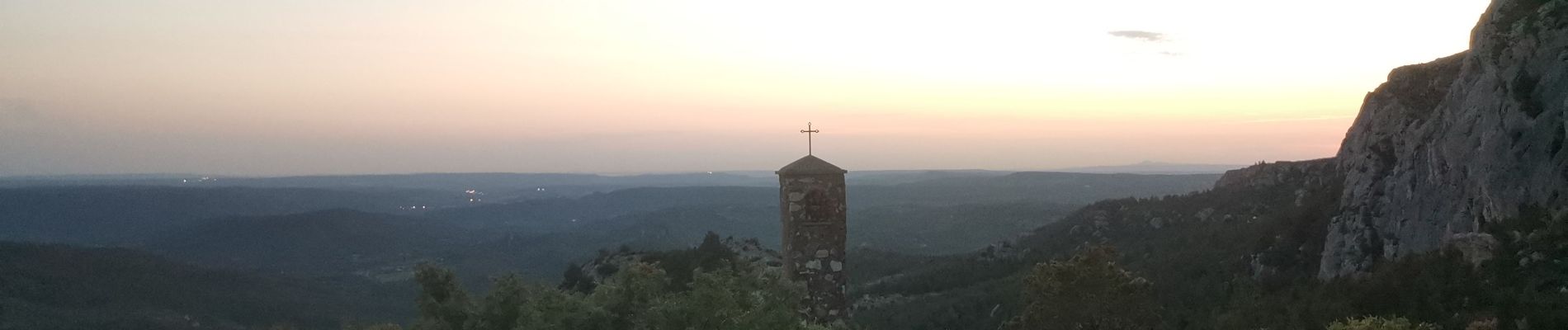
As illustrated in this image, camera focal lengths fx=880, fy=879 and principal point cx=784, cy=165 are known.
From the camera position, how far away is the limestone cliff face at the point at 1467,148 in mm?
16547

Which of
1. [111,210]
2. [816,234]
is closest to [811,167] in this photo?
[816,234]

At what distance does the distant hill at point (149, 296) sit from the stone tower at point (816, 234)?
34318mm

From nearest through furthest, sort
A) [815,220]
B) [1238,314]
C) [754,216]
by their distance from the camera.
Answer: [815,220] → [1238,314] → [754,216]

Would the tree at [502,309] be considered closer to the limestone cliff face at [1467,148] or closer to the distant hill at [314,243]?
the limestone cliff face at [1467,148]

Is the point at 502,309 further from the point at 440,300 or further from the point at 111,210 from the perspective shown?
the point at 111,210

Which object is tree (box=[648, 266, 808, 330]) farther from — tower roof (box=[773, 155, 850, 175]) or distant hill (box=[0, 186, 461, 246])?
distant hill (box=[0, 186, 461, 246])

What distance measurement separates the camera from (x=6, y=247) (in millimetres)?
62750

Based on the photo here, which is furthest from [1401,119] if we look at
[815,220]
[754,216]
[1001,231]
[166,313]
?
[754,216]

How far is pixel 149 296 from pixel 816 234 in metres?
58.9

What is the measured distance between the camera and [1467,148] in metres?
18.5

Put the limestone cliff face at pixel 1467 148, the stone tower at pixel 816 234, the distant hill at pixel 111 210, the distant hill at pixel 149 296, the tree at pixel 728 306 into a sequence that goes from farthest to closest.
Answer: the distant hill at pixel 111 210
the distant hill at pixel 149 296
the limestone cliff face at pixel 1467 148
the stone tower at pixel 816 234
the tree at pixel 728 306

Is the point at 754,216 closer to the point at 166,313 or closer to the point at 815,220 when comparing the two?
the point at 166,313

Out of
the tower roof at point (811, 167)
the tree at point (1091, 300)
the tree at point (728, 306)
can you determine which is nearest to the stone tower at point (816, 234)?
the tower roof at point (811, 167)

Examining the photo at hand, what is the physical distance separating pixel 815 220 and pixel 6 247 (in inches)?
2930
